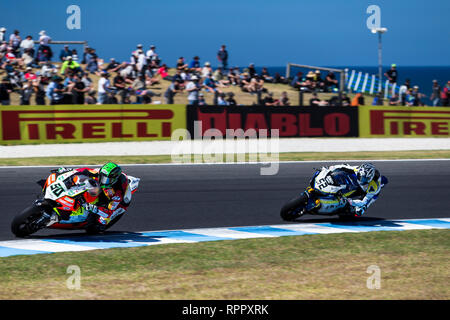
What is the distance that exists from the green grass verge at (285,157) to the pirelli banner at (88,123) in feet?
10.1

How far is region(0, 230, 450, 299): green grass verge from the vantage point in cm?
624

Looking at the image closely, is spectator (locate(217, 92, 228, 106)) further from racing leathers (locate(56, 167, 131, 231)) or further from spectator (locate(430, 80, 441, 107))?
racing leathers (locate(56, 167, 131, 231))

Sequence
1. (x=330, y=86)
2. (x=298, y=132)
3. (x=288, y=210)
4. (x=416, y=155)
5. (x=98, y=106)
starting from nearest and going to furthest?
(x=288, y=210) < (x=416, y=155) < (x=98, y=106) < (x=298, y=132) < (x=330, y=86)

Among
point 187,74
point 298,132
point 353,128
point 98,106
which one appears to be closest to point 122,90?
point 98,106

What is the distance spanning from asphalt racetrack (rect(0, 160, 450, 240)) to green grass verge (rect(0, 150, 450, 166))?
98 cm

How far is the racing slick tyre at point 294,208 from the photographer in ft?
31.6

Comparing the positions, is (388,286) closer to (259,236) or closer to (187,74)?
(259,236)

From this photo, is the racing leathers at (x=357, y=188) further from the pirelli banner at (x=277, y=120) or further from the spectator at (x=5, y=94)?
the spectator at (x=5, y=94)

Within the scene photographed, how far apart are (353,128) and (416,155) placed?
4618 millimetres

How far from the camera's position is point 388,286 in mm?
6523

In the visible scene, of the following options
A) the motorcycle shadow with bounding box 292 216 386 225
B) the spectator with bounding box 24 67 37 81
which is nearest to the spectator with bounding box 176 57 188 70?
the spectator with bounding box 24 67 37 81

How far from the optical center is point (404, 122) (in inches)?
942

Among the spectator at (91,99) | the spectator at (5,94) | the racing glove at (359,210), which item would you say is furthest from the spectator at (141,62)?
the racing glove at (359,210)

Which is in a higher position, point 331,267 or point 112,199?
point 112,199
